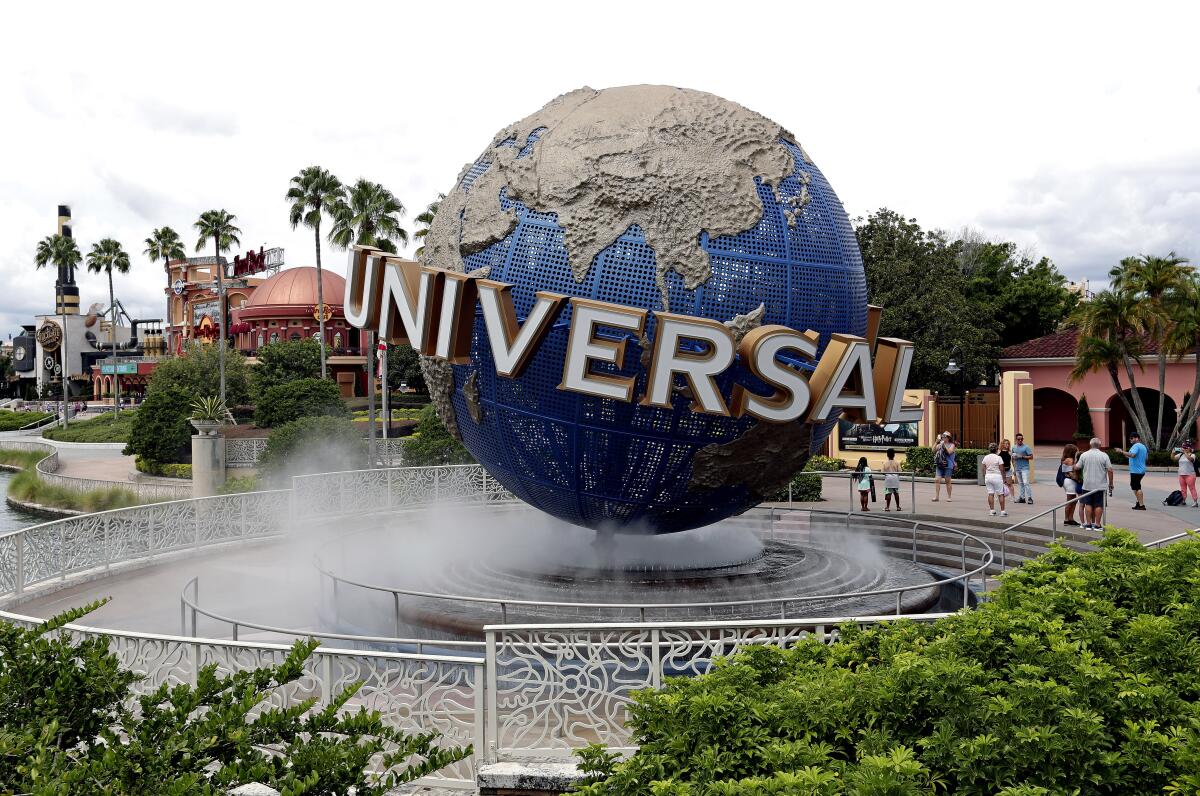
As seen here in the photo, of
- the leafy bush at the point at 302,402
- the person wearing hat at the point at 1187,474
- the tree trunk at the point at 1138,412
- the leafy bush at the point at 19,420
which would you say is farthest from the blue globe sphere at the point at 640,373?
the leafy bush at the point at 19,420

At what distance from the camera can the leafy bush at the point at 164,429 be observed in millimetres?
36219

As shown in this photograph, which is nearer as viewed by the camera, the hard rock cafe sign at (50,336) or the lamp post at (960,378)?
the lamp post at (960,378)

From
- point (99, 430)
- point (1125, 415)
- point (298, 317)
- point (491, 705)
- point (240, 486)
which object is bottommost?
point (240, 486)

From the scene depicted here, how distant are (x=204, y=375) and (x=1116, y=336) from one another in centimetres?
4483

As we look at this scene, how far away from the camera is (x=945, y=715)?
173 inches

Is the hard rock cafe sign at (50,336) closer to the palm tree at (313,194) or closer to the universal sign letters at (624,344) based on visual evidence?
the palm tree at (313,194)

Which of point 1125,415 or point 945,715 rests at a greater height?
point 1125,415

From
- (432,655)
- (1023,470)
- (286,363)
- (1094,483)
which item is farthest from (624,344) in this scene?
(286,363)

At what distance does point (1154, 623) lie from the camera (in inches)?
213

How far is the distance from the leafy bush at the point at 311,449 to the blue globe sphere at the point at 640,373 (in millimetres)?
18205

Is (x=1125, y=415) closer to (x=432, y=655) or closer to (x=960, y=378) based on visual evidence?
(x=960, y=378)

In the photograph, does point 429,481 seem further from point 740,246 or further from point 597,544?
point 740,246

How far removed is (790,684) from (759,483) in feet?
19.5

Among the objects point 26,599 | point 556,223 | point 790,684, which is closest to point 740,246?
point 556,223
